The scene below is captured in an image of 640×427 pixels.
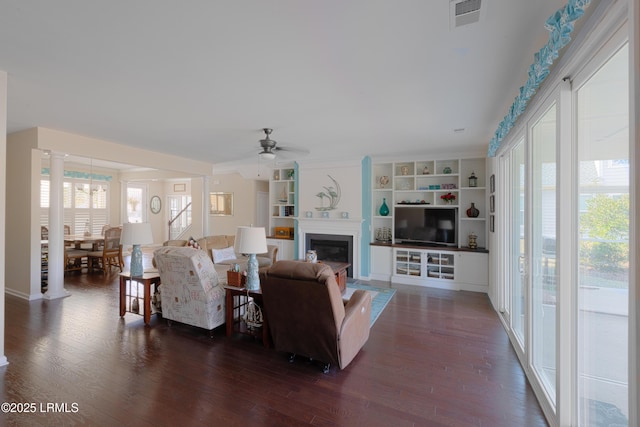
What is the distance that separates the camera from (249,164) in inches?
283

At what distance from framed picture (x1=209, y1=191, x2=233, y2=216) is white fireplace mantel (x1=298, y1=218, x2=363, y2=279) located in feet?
10.2

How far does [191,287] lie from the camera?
10.0 feet

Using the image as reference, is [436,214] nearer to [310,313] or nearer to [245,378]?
[310,313]

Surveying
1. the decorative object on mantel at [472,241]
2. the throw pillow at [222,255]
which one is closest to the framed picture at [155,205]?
the throw pillow at [222,255]

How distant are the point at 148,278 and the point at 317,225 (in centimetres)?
349

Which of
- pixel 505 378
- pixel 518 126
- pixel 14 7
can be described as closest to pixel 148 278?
pixel 14 7

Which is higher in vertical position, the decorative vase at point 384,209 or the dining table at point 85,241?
the decorative vase at point 384,209

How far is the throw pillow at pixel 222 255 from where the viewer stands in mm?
5262

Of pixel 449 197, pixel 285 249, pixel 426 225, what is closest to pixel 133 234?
pixel 285 249

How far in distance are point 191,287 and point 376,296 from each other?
2.93m

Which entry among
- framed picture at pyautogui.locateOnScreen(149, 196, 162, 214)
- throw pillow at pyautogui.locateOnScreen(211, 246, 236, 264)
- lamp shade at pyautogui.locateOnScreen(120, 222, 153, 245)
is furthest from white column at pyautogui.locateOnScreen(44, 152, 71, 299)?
framed picture at pyautogui.locateOnScreen(149, 196, 162, 214)

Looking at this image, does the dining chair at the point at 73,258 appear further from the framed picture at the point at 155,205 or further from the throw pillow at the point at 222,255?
the framed picture at the point at 155,205

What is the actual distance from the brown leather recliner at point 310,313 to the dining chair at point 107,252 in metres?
5.22

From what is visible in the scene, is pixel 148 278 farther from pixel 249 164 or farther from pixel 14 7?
pixel 249 164
